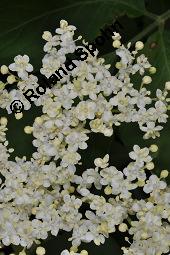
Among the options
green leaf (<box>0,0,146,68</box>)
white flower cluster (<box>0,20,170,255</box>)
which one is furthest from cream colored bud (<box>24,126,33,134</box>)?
green leaf (<box>0,0,146,68</box>)

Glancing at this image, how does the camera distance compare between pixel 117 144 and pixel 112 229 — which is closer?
pixel 112 229

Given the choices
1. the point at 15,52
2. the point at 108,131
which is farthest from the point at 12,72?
the point at 108,131

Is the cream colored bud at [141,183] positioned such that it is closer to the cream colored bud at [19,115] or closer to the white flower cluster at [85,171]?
the white flower cluster at [85,171]

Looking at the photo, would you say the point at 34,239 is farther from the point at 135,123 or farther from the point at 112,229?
the point at 135,123

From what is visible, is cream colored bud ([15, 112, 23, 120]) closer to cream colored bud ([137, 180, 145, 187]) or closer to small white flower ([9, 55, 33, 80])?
small white flower ([9, 55, 33, 80])

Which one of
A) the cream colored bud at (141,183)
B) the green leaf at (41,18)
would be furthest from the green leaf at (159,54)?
the cream colored bud at (141,183)

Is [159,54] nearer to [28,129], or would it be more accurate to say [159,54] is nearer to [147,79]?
[147,79]
